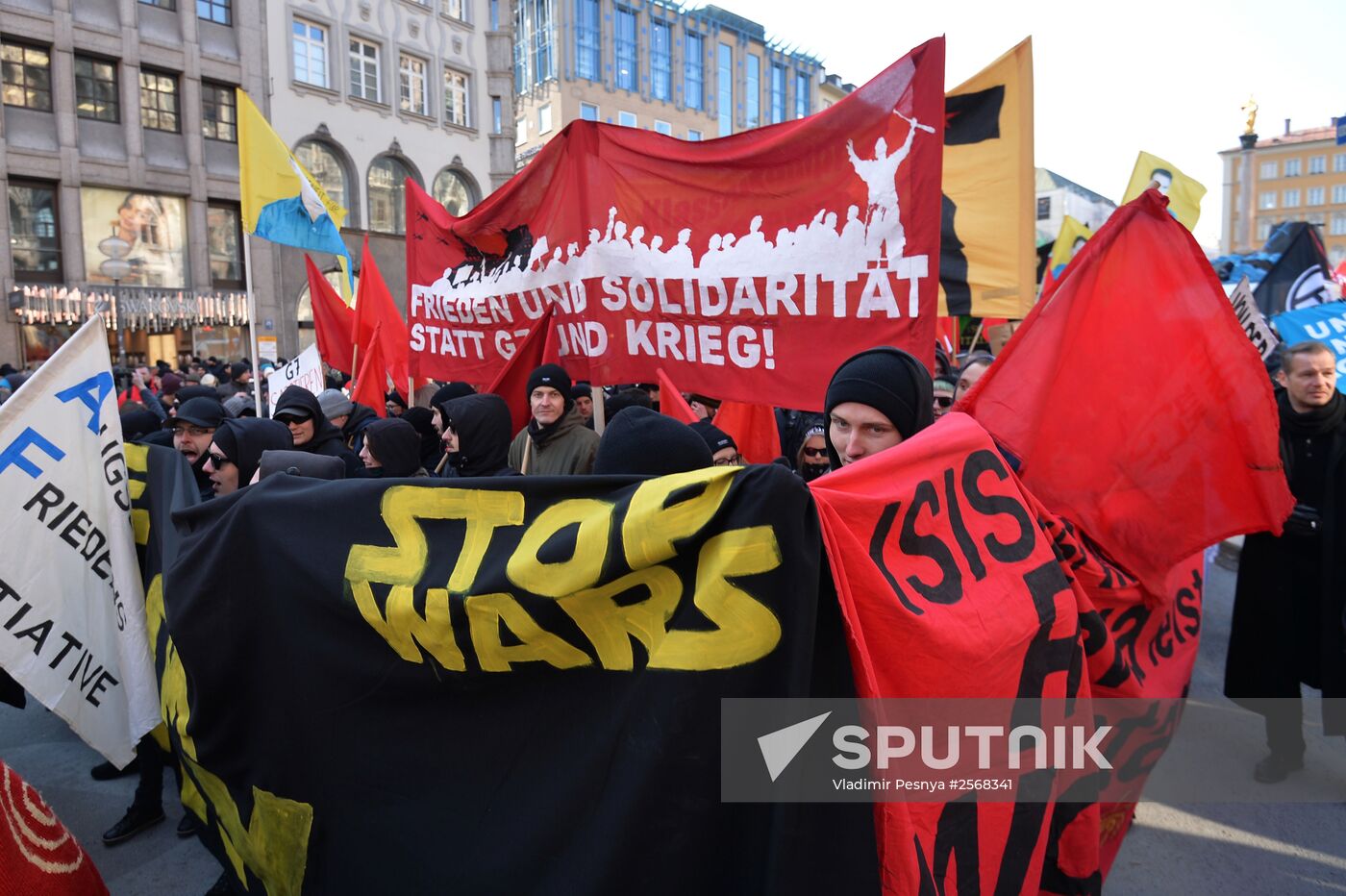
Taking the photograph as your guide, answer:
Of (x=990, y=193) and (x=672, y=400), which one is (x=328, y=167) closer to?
(x=672, y=400)

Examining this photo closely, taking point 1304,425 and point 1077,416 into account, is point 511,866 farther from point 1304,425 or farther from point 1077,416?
point 1304,425

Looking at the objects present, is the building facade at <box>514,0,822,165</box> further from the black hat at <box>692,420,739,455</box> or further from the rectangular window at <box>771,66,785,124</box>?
the black hat at <box>692,420,739,455</box>

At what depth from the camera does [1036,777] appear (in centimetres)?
206

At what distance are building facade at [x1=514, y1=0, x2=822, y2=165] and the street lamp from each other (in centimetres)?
2433

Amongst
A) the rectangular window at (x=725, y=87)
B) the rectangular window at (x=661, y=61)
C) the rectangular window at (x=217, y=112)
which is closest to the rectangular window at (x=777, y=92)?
the rectangular window at (x=725, y=87)

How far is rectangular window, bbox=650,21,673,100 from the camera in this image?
45.5 metres

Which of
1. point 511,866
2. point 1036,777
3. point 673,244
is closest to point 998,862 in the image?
point 1036,777

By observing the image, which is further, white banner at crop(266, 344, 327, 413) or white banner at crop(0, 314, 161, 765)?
white banner at crop(266, 344, 327, 413)

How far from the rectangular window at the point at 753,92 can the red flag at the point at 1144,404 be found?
5091 centimetres

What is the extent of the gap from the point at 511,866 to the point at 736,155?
315cm

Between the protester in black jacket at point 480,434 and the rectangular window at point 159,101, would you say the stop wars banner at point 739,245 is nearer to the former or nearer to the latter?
the protester in black jacket at point 480,434

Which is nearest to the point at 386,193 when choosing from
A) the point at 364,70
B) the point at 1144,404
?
the point at 364,70

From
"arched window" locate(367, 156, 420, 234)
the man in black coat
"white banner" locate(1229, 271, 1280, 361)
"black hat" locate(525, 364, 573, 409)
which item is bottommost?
the man in black coat

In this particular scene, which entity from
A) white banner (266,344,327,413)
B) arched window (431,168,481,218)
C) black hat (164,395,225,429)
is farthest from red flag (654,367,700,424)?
arched window (431,168,481,218)
